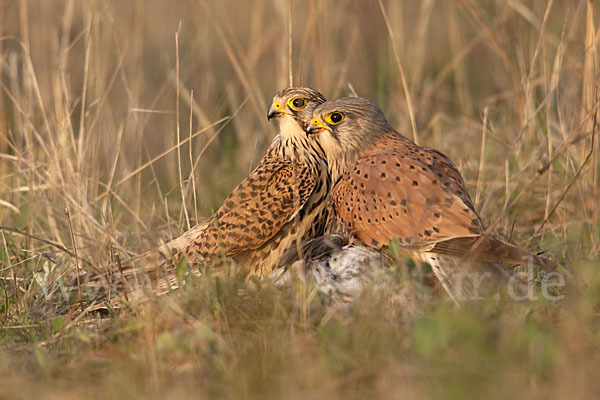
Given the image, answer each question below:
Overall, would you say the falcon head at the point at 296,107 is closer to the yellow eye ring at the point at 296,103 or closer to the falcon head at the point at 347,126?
the yellow eye ring at the point at 296,103

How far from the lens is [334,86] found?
6891 millimetres

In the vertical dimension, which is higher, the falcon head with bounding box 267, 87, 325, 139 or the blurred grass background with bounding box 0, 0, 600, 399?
the falcon head with bounding box 267, 87, 325, 139

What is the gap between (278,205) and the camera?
4754 millimetres

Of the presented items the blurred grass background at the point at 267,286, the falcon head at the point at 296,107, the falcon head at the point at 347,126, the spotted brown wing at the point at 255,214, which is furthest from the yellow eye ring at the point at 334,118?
the blurred grass background at the point at 267,286

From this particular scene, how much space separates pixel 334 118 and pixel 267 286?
4.52 ft

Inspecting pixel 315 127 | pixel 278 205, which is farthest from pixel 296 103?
pixel 278 205

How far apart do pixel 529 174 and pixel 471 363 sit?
2766mm

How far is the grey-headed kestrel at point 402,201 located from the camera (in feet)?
12.5

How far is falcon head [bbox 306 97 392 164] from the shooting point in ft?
15.9

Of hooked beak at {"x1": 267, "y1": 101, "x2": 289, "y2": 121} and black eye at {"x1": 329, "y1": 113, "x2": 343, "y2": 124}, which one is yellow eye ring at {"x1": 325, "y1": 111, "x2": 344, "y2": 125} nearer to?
black eye at {"x1": 329, "y1": 113, "x2": 343, "y2": 124}

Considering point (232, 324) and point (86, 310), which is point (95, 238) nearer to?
point (86, 310)

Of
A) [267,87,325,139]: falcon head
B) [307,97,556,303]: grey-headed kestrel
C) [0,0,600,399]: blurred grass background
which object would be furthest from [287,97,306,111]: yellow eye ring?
[0,0,600,399]: blurred grass background

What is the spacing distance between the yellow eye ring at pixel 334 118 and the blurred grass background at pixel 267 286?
539 mm

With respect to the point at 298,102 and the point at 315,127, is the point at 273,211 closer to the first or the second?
the point at 315,127
